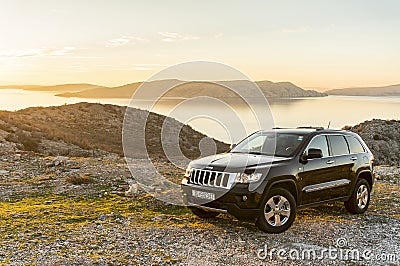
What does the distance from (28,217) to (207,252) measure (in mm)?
4255

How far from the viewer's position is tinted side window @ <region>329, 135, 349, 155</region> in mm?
9695

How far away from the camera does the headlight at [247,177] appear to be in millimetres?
7910

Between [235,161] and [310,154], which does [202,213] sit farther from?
[310,154]

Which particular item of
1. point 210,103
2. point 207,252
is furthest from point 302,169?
point 210,103

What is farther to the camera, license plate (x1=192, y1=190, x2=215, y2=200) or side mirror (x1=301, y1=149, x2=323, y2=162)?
side mirror (x1=301, y1=149, x2=323, y2=162)

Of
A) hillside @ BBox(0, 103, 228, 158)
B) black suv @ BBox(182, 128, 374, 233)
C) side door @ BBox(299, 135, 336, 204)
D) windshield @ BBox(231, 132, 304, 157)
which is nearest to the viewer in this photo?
black suv @ BBox(182, 128, 374, 233)

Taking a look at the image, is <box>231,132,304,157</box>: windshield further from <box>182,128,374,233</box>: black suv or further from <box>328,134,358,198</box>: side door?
<box>328,134,358,198</box>: side door

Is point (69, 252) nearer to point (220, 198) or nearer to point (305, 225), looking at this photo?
point (220, 198)

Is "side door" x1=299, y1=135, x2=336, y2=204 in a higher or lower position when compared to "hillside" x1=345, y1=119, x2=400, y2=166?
higher

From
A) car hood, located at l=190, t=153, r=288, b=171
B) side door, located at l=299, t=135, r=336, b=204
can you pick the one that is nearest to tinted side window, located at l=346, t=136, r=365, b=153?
side door, located at l=299, t=135, r=336, b=204

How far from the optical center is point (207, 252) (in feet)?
23.6

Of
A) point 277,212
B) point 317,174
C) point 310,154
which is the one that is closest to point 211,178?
point 277,212

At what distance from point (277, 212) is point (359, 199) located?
9.96 feet

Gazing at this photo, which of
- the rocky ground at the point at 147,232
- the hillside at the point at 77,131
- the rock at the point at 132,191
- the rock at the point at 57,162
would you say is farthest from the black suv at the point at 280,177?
the hillside at the point at 77,131
